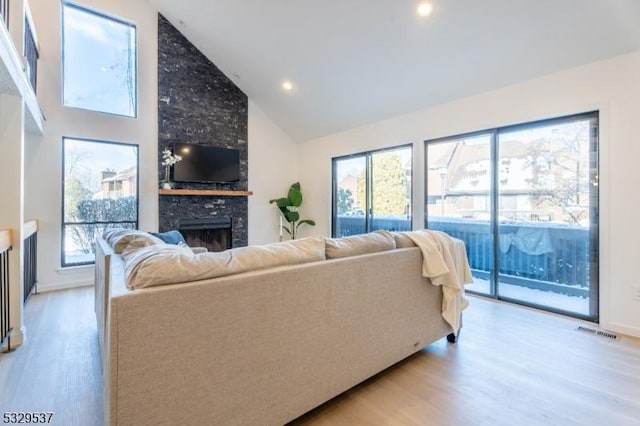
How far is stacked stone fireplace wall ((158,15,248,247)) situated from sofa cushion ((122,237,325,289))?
432 cm

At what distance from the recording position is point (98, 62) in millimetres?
4742

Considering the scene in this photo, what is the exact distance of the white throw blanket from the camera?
2242 mm

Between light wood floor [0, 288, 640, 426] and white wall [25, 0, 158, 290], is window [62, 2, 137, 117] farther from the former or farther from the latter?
light wood floor [0, 288, 640, 426]

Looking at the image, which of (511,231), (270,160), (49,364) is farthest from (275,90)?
(49,364)

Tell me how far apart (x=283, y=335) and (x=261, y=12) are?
163 inches

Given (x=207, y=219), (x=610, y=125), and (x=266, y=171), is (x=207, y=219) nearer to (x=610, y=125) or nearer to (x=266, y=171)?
(x=266, y=171)

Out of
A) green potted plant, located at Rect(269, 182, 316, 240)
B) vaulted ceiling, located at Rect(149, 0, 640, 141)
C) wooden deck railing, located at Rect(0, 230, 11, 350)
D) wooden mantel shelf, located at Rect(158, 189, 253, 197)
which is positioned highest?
vaulted ceiling, located at Rect(149, 0, 640, 141)

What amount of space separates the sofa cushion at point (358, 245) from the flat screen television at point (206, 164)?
169 inches

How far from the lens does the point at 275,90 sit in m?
5.64

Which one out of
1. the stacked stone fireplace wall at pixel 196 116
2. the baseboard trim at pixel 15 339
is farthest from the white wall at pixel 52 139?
the baseboard trim at pixel 15 339

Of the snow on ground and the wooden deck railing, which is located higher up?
the wooden deck railing

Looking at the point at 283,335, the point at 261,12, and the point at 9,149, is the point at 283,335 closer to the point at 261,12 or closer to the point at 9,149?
the point at 9,149

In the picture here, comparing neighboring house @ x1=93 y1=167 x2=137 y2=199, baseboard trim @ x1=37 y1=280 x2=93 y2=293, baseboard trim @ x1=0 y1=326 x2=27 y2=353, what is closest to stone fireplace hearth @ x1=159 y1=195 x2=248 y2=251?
neighboring house @ x1=93 y1=167 x2=137 y2=199

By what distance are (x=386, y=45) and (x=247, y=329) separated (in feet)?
12.0
